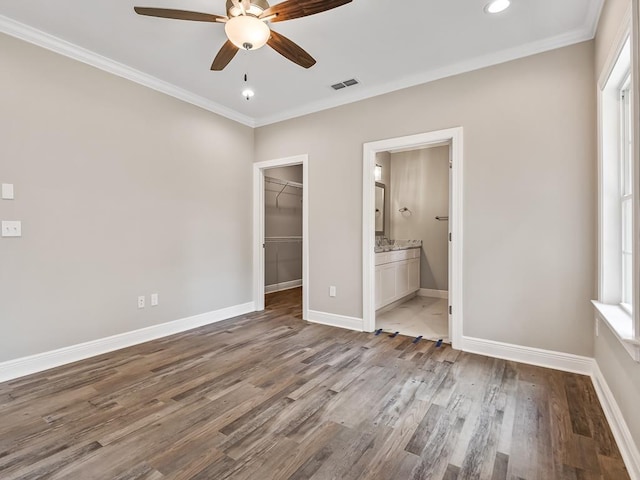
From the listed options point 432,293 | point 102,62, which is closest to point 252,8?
point 102,62

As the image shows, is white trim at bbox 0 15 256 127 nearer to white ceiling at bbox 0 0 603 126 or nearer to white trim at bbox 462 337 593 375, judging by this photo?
white ceiling at bbox 0 0 603 126

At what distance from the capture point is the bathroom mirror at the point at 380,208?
5.55m

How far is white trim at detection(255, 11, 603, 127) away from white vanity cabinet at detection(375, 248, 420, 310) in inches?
74.2

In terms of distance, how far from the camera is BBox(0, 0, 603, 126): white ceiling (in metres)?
2.28

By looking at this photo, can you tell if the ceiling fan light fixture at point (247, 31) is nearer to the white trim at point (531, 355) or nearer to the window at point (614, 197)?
the window at point (614, 197)

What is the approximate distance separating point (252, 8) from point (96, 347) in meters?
3.07

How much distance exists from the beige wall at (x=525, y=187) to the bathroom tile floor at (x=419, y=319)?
2.12 feet

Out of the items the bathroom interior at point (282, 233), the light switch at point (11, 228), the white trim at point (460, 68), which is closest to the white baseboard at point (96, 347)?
the light switch at point (11, 228)

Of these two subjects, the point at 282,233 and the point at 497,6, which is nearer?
the point at 497,6

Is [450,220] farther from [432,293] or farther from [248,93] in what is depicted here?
[432,293]

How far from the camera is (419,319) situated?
162 inches

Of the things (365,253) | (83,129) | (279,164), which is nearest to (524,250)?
(365,253)

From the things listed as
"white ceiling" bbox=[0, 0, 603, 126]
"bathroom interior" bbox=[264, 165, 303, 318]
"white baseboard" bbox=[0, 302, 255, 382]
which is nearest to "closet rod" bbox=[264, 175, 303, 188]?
"bathroom interior" bbox=[264, 165, 303, 318]

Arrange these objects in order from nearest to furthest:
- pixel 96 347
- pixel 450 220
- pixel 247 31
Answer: pixel 247 31, pixel 96 347, pixel 450 220
